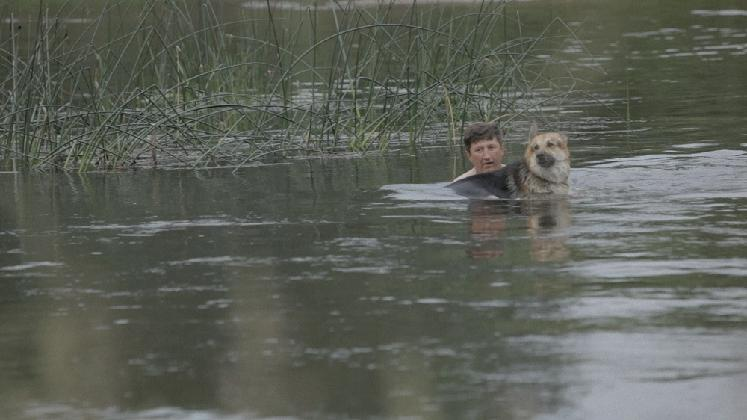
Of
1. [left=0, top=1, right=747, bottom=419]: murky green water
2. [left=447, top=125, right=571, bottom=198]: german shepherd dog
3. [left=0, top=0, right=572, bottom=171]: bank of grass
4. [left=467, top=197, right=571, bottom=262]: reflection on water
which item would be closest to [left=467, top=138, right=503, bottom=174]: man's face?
[left=447, top=125, right=571, bottom=198]: german shepherd dog

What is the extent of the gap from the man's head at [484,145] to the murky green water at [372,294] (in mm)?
395

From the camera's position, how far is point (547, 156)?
1199 centimetres

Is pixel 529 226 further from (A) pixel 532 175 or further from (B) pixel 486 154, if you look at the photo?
(B) pixel 486 154

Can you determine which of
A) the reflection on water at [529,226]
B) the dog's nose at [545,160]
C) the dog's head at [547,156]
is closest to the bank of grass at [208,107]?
the dog's head at [547,156]

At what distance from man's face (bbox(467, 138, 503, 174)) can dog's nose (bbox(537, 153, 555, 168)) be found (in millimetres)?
609

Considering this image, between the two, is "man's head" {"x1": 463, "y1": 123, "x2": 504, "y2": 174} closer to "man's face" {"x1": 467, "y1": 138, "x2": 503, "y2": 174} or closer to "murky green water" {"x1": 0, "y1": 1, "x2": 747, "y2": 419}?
"man's face" {"x1": 467, "y1": 138, "x2": 503, "y2": 174}

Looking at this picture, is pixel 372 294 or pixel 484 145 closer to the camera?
pixel 372 294

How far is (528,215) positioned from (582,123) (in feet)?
25.7

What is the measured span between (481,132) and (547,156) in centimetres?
63

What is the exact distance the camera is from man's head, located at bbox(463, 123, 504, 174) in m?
12.4

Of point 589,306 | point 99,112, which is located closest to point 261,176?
point 99,112

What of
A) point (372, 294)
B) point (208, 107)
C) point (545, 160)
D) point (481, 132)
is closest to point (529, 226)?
point (545, 160)

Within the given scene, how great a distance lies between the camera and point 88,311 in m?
7.88

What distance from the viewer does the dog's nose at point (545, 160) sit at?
39.3ft
